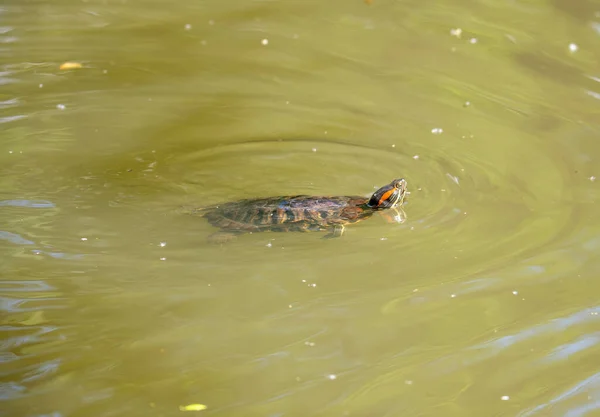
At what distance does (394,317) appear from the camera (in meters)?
3.75

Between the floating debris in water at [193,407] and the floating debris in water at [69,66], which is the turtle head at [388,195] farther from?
the floating debris in water at [69,66]

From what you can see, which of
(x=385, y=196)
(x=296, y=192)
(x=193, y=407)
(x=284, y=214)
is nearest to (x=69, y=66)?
(x=296, y=192)

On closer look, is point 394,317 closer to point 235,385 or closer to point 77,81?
point 235,385

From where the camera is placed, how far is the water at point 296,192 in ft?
11.2

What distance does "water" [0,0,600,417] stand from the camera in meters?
3.41

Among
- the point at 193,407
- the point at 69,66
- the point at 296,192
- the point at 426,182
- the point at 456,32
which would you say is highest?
the point at 456,32

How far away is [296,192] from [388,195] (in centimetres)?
73

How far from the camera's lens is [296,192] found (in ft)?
15.8

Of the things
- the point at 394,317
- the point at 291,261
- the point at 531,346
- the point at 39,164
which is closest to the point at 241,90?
the point at 39,164

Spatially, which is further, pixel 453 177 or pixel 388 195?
pixel 453 177

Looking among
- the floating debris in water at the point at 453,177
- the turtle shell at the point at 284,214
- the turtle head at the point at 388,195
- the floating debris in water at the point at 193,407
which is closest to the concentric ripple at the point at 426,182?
the floating debris in water at the point at 453,177

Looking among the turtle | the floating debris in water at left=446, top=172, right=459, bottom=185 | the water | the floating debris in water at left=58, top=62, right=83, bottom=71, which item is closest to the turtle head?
the turtle

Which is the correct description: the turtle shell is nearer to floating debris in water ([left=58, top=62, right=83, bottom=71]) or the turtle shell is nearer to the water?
the water

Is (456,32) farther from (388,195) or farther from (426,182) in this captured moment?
(388,195)
